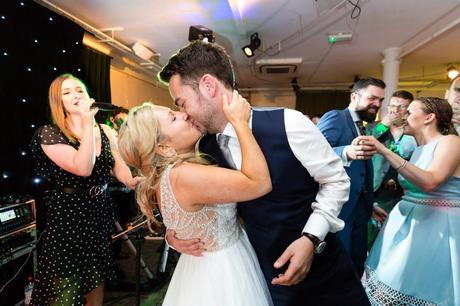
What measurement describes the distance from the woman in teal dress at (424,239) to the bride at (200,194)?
848 millimetres

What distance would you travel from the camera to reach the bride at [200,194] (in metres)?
0.93

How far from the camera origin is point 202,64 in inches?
43.9

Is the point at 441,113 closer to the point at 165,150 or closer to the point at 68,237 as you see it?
the point at 165,150

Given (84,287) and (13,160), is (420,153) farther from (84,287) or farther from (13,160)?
(13,160)

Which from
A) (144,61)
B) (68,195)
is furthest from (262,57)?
(68,195)

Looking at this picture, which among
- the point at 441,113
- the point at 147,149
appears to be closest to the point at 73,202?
the point at 147,149

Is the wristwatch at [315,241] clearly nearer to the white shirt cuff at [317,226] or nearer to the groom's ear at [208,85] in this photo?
the white shirt cuff at [317,226]

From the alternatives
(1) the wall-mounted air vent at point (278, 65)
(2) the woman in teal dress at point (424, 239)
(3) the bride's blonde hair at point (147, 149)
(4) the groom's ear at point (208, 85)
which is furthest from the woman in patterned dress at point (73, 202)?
(1) the wall-mounted air vent at point (278, 65)

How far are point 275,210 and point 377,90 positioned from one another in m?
1.76

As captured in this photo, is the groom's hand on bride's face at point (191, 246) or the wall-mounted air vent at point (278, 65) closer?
the groom's hand on bride's face at point (191, 246)

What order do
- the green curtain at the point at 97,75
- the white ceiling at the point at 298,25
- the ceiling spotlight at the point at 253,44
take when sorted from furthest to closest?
1. the ceiling spotlight at the point at 253,44
2. the green curtain at the point at 97,75
3. the white ceiling at the point at 298,25

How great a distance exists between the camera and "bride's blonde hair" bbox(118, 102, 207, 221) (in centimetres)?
120

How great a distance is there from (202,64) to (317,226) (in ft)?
2.43

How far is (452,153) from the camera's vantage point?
160cm
